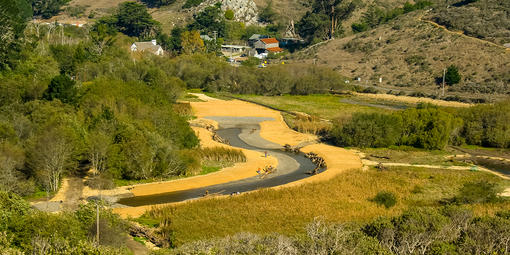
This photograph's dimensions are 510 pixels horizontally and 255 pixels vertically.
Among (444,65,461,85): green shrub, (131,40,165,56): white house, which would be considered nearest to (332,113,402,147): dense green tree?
(444,65,461,85): green shrub

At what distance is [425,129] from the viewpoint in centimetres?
6350

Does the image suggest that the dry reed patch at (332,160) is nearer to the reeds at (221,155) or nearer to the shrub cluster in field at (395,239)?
the reeds at (221,155)

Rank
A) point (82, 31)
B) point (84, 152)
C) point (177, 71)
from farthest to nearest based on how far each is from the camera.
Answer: point (82, 31) < point (177, 71) < point (84, 152)

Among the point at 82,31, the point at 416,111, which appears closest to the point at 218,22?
the point at 82,31

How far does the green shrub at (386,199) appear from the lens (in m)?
40.6

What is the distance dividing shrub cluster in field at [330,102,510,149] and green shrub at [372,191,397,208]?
70.7 ft

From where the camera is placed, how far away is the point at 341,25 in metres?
159

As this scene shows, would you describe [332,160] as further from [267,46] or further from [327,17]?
[327,17]

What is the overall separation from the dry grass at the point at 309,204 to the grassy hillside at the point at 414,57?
183 ft

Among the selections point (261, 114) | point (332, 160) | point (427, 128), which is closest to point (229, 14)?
point (261, 114)

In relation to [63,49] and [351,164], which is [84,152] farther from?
[63,49]

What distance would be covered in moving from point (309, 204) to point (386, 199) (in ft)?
19.7

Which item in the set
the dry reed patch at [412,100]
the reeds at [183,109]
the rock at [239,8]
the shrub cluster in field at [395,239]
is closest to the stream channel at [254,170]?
the reeds at [183,109]

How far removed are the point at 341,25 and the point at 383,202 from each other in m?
124
